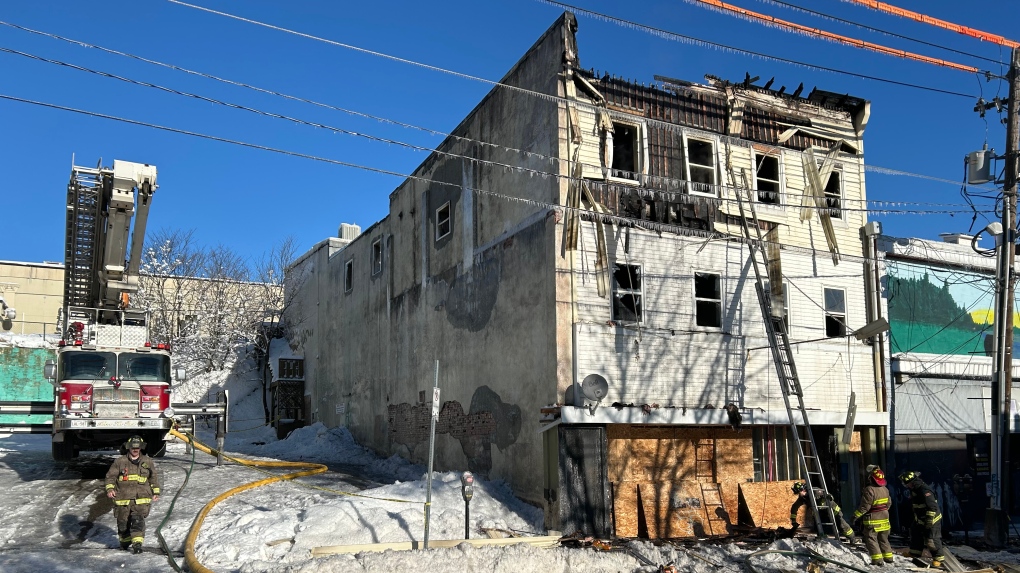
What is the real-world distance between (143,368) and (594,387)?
9.60 m

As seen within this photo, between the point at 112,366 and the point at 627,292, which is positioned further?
the point at 112,366

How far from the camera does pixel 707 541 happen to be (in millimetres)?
13914

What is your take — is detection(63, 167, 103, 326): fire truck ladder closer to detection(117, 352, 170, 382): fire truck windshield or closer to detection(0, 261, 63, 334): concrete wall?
detection(117, 352, 170, 382): fire truck windshield

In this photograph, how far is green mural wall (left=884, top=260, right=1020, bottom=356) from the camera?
61.3 ft

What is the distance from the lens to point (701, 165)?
1670 centimetres

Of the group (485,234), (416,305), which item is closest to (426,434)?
(416,305)

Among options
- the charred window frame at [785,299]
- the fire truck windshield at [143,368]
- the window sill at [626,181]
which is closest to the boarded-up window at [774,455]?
the charred window frame at [785,299]

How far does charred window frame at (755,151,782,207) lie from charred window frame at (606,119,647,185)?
108 inches

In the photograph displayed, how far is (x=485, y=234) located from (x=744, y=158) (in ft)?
18.5

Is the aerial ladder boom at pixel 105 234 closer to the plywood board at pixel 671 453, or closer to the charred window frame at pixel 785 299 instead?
the plywood board at pixel 671 453

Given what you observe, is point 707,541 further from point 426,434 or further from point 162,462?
point 162,462

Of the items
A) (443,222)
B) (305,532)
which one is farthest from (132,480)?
(443,222)

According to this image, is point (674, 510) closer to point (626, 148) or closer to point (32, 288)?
point (626, 148)

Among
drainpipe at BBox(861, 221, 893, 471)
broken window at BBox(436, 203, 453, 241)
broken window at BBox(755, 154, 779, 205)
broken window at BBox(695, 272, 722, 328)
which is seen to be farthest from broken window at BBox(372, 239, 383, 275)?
drainpipe at BBox(861, 221, 893, 471)
